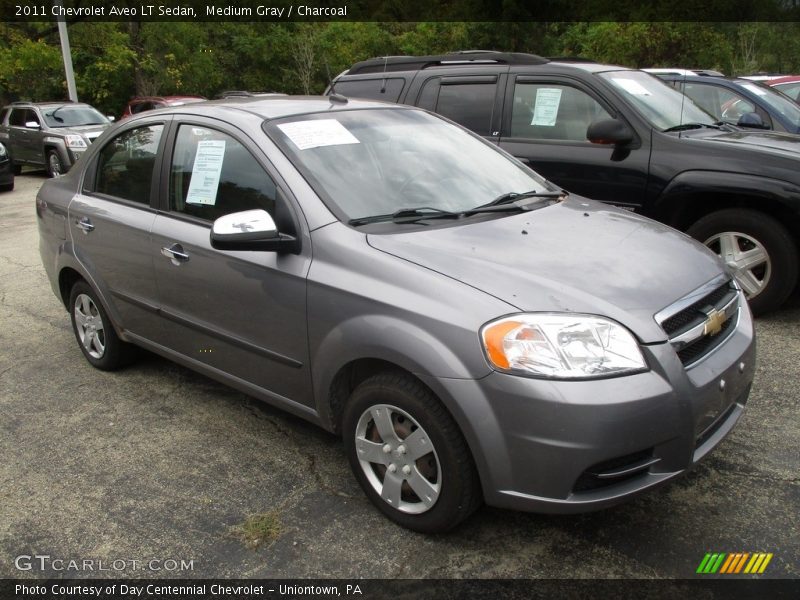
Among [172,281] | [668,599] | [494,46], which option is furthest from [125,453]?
[494,46]

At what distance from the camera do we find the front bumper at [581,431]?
2.30 m

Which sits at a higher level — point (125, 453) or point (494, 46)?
point (494, 46)

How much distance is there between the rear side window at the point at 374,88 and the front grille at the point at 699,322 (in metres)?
4.20

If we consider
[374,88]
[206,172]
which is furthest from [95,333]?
[374,88]

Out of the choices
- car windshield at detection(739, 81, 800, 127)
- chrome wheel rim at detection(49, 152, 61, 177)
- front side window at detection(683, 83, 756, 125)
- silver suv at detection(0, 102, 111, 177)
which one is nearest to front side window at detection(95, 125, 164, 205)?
front side window at detection(683, 83, 756, 125)

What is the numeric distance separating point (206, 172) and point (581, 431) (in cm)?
224

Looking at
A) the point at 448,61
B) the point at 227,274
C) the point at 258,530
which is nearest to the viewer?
the point at 258,530

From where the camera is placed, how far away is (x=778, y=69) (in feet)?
103

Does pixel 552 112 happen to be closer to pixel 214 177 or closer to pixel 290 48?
pixel 214 177

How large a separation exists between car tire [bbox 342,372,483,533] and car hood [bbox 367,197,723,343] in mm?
476

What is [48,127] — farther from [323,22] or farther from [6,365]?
[323,22]

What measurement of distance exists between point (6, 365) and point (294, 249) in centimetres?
287

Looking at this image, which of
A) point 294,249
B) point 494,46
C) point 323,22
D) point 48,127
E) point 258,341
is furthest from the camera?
point 323,22

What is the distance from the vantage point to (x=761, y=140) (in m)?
5.11
